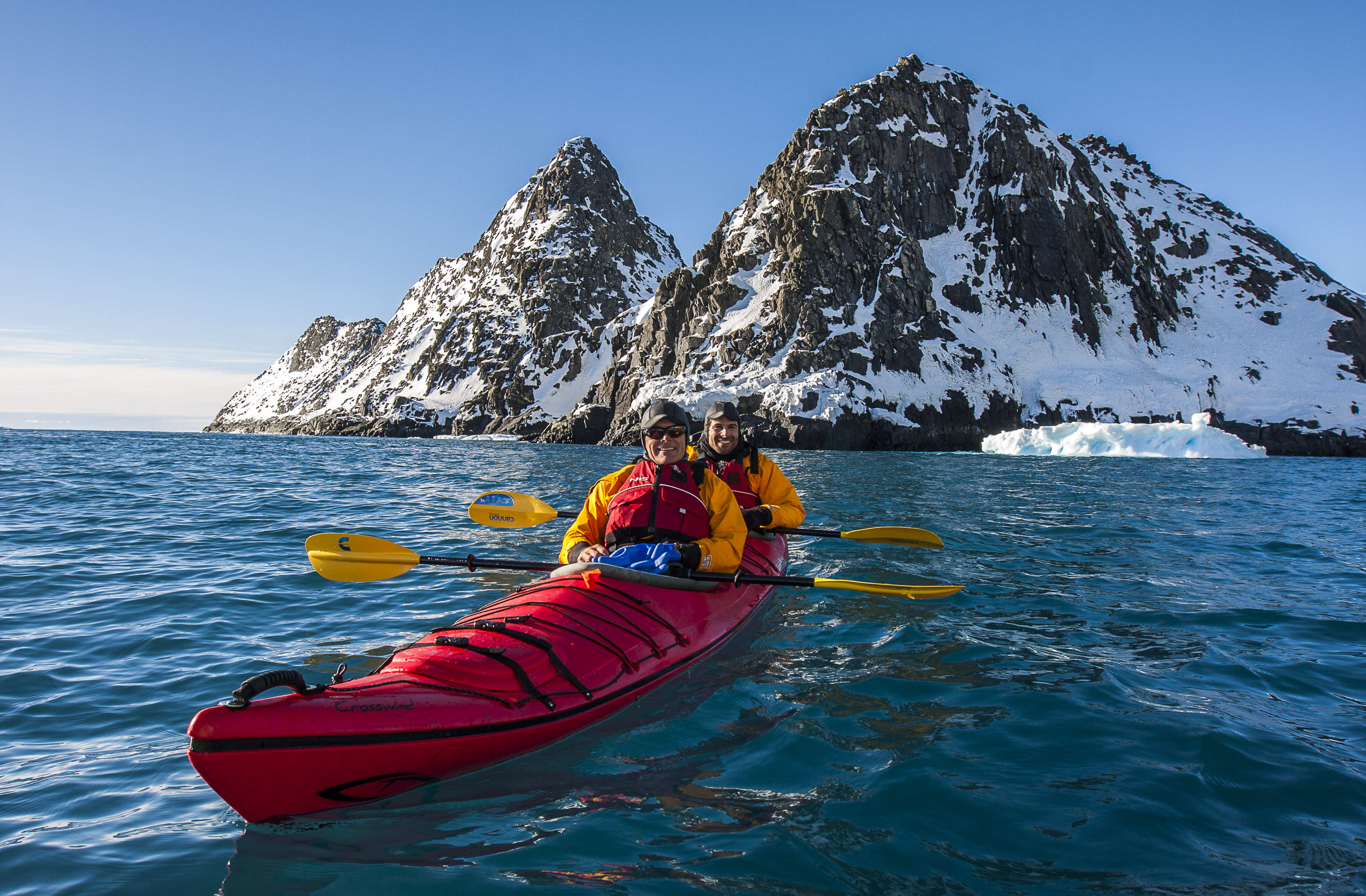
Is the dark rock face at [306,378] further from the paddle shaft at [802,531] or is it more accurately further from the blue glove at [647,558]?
the blue glove at [647,558]

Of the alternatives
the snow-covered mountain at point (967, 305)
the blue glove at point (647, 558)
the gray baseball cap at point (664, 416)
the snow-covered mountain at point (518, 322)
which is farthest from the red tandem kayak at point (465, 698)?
the snow-covered mountain at point (518, 322)

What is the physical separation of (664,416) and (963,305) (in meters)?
69.2

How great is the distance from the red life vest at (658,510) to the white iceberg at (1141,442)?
41.0 metres

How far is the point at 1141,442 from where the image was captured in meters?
40.0

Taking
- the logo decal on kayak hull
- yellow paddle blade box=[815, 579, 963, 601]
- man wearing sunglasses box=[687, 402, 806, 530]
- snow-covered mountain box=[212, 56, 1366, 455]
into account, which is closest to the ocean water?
the logo decal on kayak hull

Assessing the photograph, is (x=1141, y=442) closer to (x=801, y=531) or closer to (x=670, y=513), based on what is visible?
(x=801, y=531)

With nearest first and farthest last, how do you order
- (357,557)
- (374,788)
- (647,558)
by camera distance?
(374,788) → (647,558) → (357,557)

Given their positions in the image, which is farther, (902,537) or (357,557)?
(902,537)

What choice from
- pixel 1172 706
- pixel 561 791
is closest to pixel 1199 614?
pixel 1172 706

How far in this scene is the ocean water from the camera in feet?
9.93

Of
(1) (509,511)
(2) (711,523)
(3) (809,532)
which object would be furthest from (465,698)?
(3) (809,532)

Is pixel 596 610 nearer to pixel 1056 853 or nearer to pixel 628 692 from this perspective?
pixel 628 692

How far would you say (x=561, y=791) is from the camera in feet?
12.3

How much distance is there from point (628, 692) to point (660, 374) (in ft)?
217
